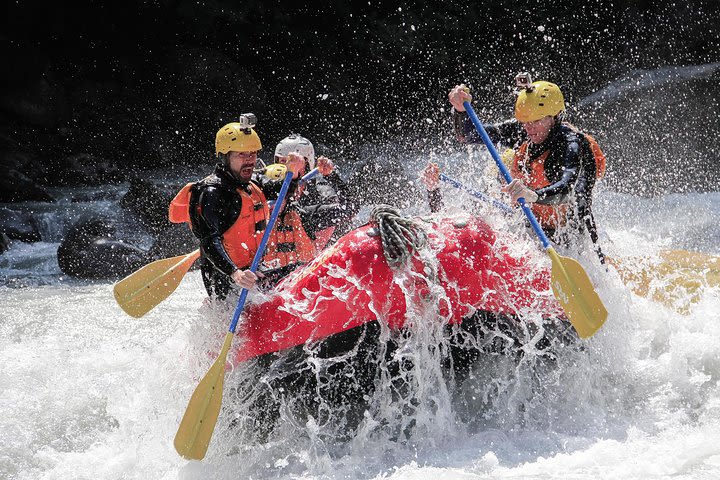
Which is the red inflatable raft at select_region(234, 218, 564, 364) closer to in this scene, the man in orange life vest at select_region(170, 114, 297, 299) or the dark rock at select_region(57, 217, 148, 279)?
the man in orange life vest at select_region(170, 114, 297, 299)

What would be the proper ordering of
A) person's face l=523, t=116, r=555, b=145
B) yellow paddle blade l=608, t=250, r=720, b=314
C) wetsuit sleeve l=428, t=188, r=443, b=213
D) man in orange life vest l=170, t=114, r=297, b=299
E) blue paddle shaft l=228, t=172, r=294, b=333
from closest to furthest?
1. blue paddle shaft l=228, t=172, r=294, b=333
2. man in orange life vest l=170, t=114, r=297, b=299
3. person's face l=523, t=116, r=555, b=145
4. yellow paddle blade l=608, t=250, r=720, b=314
5. wetsuit sleeve l=428, t=188, r=443, b=213

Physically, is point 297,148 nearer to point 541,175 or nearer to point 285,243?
point 285,243

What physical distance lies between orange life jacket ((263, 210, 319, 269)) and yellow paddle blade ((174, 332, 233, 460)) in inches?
38.2

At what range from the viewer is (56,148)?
11.1 metres

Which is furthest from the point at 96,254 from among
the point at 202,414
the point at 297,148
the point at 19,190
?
the point at 202,414

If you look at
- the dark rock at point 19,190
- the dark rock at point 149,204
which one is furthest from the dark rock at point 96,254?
the dark rock at point 19,190

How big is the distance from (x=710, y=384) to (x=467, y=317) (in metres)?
1.52

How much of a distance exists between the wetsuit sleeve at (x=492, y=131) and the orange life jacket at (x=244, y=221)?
4.31 feet

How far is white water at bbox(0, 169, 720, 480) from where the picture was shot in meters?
3.30

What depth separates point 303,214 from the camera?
4.60m

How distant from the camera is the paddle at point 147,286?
3963mm

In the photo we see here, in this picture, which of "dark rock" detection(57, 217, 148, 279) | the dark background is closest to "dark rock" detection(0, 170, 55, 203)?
the dark background

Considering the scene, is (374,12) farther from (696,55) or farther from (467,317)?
(467,317)

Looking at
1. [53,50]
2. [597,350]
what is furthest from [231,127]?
[53,50]
